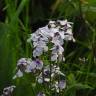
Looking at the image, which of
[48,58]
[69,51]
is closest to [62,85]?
[48,58]

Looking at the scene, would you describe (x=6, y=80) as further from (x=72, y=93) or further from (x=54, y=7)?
(x=54, y=7)

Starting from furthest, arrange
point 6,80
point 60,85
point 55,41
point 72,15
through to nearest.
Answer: point 72,15
point 6,80
point 60,85
point 55,41

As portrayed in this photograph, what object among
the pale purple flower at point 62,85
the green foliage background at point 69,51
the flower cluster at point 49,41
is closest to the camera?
the flower cluster at point 49,41

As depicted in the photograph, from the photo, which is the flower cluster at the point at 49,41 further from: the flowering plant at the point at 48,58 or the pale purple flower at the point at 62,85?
the pale purple flower at the point at 62,85

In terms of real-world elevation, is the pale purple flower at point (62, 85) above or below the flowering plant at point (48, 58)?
below

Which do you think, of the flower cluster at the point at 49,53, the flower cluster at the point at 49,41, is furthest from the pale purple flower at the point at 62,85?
the flower cluster at the point at 49,41

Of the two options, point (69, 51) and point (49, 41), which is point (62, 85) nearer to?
point (49, 41)

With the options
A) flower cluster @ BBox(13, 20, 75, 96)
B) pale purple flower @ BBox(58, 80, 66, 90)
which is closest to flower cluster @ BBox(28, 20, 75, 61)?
flower cluster @ BBox(13, 20, 75, 96)

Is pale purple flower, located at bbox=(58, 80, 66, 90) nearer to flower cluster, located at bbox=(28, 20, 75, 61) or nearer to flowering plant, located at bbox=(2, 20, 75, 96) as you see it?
flowering plant, located at bbox=(2, 20, 75, 96)

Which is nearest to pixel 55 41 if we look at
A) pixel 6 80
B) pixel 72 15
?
pixel 6 80

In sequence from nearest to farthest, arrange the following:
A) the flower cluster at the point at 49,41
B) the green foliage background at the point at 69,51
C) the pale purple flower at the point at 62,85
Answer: the flower cluster at the point at 49,41 → the pale purple flower at the point at 62,85 → the green foliage background at the point at 69,51

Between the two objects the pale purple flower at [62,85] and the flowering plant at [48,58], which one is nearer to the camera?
the flowering plant at [48,58]
